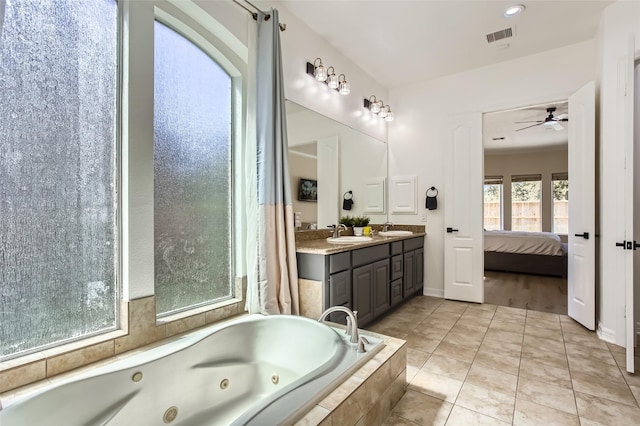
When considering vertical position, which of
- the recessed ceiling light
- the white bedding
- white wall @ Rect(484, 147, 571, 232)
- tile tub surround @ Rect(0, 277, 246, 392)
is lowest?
tile tub surround @ Rect(0, 277, 246, 392)

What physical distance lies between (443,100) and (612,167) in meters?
1.92

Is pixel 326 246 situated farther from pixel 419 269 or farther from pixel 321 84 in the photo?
A: pixel 419 269

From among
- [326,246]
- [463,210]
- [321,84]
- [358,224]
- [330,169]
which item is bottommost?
[326,246]

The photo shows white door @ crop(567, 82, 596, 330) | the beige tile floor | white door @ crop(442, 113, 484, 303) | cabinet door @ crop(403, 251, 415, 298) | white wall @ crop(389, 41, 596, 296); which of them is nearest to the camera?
the beige tile floor

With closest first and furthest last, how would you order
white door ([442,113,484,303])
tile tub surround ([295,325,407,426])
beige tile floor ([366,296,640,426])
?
tile tub surround ([295,325,407,426]), beige tile floor ([366,296,640,426]), white door ([442,113,484,303])

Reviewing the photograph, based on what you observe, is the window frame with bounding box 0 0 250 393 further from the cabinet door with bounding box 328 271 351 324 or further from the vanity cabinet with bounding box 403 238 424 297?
the vanity cabinet with bounding box 403 238 424 297

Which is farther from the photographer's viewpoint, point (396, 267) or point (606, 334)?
point (396, 267)

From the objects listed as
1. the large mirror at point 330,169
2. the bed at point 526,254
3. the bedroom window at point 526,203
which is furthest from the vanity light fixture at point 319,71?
the bedroom window at point 526,203

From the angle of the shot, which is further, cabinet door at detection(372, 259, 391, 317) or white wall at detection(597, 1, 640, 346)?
cabinet door at detection(372, 259, 391, 317)

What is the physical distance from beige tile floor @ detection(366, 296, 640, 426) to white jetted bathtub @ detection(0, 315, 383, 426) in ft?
1.84

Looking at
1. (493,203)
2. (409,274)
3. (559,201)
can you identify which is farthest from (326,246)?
(559,201)

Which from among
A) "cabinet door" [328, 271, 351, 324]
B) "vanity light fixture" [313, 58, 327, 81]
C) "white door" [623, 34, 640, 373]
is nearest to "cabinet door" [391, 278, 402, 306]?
"cabinet door" [328, 271, 351, 324]

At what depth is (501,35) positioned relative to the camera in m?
3.05

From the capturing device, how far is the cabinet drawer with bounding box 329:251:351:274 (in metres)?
2.36
